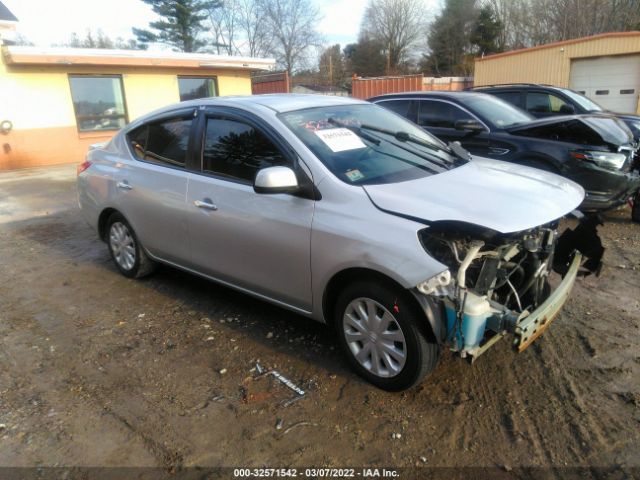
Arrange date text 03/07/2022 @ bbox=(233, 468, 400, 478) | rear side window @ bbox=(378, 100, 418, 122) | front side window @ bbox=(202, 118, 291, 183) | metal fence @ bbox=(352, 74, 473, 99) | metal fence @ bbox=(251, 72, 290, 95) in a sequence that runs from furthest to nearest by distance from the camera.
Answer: metal fence @ bbox=(251, 72, 290, 95) < metal fence @ bbox=(352, 74, 473, 99) < rear side window @ bbox=(378, 100, 418, 122) < front side window @ bbox=(202, 118, 291, 183) < date text 03/07/2022 @ bbox=(233, 468, 400, 478)

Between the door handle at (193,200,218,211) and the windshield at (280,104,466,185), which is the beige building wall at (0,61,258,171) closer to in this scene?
the door handle at (193,200,218,211)

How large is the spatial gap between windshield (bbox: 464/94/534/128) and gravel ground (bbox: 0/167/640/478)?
284 cm

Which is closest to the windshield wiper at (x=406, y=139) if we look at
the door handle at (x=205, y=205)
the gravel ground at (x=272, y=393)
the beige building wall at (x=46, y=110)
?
the door handle at (x=205, y=205)

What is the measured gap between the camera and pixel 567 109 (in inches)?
356

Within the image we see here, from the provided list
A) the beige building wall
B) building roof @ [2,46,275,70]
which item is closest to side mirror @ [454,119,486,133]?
building roof @ [2,46,275,70]

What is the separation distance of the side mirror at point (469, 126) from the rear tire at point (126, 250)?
425cm

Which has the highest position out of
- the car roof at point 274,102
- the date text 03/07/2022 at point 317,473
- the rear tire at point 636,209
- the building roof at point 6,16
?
the building roof at point 6,16

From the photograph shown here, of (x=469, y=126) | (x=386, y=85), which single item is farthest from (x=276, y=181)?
(x=386, y=85)

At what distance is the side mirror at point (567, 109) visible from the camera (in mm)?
9008

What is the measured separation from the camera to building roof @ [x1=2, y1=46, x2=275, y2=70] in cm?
1237

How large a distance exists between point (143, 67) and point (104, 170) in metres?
11.4

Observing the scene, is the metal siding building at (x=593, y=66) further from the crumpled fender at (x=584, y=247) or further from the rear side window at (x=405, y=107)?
the crumpled fender at (x=584, y=247)

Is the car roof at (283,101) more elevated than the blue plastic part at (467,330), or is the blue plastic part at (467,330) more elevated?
the car roof at (283,101)

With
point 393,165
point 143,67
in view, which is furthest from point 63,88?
point 393,165
